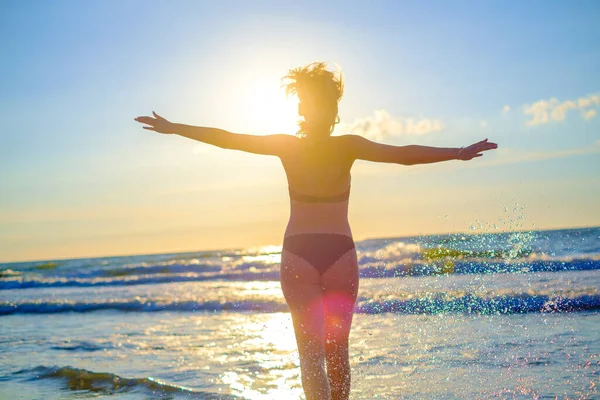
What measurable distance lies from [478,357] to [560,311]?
418 cm

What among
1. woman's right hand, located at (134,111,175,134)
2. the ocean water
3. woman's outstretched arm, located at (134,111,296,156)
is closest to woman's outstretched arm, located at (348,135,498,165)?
woman's outstretched arm, located at (134,111,296,156)

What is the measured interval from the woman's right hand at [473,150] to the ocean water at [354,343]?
115 inches

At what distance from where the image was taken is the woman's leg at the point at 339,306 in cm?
384

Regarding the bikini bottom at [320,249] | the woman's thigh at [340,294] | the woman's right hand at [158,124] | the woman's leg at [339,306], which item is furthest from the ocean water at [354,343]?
the woman's right hand at [158,124]

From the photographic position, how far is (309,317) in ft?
Answer: 12.6

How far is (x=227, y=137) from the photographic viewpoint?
3887mm

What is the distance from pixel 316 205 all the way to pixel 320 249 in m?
0.26

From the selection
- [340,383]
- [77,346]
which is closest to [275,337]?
[77,346]

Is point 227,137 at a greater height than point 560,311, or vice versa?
point 227,137

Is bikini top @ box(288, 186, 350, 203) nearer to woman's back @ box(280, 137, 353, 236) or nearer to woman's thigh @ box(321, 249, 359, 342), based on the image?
woman's back @ box(280, 137, 353, 236)

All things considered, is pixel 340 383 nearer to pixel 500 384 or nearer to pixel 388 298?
pixel 500 384

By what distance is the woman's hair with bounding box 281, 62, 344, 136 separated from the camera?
377 cm

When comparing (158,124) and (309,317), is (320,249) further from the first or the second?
(158,124)

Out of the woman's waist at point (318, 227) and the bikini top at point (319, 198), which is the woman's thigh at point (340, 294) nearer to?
the woman's waist at point (318, 227)
